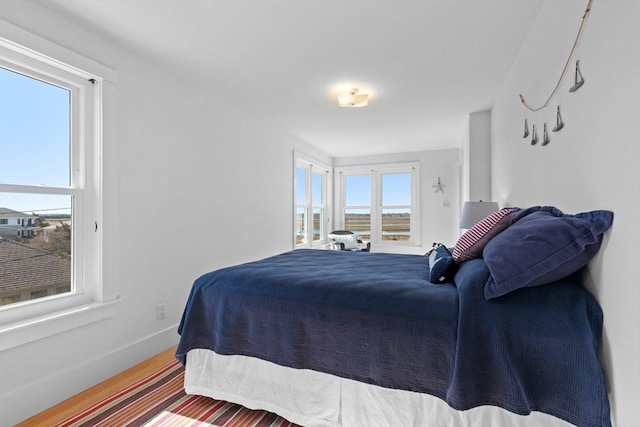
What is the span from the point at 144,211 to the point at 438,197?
5.10 m

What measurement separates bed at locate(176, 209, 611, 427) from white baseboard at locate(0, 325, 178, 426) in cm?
76

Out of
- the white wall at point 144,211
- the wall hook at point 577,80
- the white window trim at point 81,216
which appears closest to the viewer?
the wall hook at point 577,80

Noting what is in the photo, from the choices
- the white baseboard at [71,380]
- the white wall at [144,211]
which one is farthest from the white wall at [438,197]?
the white baseboard at [71,380]

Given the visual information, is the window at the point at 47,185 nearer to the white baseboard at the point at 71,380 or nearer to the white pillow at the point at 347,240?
the white baseboard at the point at 71,380

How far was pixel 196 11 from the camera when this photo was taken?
6.55 feet

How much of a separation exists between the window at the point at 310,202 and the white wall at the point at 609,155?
3.85 m

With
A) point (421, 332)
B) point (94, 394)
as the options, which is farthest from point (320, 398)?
point (94, 394)

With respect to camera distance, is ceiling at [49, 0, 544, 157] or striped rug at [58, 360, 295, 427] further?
ceiling at [49, 0, 544, 157]

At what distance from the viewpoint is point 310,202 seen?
235 inches

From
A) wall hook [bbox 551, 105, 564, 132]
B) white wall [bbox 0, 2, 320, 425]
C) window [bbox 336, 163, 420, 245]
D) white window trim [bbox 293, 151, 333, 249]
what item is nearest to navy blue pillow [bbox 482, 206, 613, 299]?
wall hook [bbox 551, 105, 564, 132]

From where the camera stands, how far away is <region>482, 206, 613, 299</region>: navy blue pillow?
1.19 m

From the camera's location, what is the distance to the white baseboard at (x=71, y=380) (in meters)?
1.78

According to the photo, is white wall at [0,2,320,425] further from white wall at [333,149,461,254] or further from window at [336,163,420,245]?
white wall at [333,149,461,254]

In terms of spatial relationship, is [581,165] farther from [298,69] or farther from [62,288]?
[62,288]
